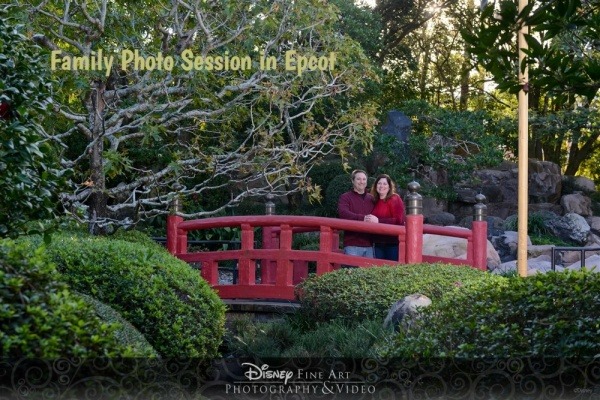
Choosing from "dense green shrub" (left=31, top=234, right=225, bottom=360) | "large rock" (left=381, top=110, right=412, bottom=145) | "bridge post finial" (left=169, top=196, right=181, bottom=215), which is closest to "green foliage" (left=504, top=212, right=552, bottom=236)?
"large rock" (left=381, top=110, right=412, bottom=145)

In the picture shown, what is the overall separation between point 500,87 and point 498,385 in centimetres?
168

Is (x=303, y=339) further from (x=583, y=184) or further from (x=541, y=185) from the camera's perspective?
(x=583, y=184)

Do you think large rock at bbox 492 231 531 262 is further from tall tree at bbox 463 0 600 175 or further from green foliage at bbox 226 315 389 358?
tall tree at bbox 463 0 600 175

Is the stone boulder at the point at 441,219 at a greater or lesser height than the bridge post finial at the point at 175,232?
lesser

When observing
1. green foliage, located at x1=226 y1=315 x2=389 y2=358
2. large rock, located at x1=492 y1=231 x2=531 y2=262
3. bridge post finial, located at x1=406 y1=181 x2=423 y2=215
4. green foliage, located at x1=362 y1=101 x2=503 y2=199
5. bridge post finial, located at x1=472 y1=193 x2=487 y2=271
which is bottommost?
large rock, located at x1=492 y1=231 x2=531 y2=262

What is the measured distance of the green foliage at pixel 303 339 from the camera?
718cm

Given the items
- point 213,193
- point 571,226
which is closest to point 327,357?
point 213,193

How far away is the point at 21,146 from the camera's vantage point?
4.66 m

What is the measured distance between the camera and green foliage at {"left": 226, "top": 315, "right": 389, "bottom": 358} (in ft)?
23.6

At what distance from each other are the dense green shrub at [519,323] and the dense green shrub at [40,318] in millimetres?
1925

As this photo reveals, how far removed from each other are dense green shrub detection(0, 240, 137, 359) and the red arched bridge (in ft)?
17.8

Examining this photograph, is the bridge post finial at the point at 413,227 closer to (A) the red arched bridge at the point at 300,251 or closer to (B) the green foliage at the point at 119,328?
(A) the red arched bridge at the point at 300,251

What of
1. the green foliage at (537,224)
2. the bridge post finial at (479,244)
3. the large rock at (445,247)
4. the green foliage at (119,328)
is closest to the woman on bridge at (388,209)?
the bridge post finial at (479,244)

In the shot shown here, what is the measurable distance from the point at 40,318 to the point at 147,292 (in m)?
2.61
